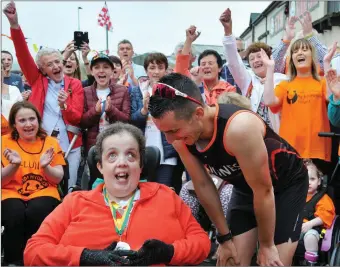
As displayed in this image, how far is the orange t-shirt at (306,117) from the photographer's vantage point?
4.11 metres

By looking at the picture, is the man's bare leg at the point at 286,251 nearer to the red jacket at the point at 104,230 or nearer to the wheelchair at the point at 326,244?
the red jacket at the point at 104,230

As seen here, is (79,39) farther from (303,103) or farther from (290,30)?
(303,103)

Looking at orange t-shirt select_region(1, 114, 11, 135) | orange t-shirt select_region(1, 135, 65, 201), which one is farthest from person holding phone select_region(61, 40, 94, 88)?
orange t-shirt select_region(1, 135, 65, 201)

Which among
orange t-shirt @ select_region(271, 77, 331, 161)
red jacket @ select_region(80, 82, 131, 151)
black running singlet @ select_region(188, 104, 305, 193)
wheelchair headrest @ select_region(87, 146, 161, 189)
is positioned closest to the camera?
black running singlet @ select_region(188, 104, 305, 193)

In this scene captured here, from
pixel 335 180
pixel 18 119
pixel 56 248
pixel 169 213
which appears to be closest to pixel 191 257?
pixel 169 213

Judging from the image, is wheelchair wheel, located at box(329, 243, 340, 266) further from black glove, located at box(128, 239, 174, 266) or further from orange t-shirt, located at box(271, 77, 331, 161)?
black glove, located at box(128, 239, 174, 266)

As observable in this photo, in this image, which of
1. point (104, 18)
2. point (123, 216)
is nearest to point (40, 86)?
point (123, 216)

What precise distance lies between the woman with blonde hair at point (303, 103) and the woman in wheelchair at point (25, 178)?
6.56ft

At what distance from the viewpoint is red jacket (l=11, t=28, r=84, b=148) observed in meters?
4.40

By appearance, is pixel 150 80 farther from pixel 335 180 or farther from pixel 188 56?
pixel 335 180

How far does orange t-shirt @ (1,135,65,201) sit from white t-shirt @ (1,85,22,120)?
0.60 metres

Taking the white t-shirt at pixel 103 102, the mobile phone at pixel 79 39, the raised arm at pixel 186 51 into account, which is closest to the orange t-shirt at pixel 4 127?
the white t-shirt at pixel 103 102

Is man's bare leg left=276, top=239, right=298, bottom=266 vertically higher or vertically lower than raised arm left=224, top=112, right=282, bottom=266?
lower

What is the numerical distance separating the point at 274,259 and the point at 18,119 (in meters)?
2.45
